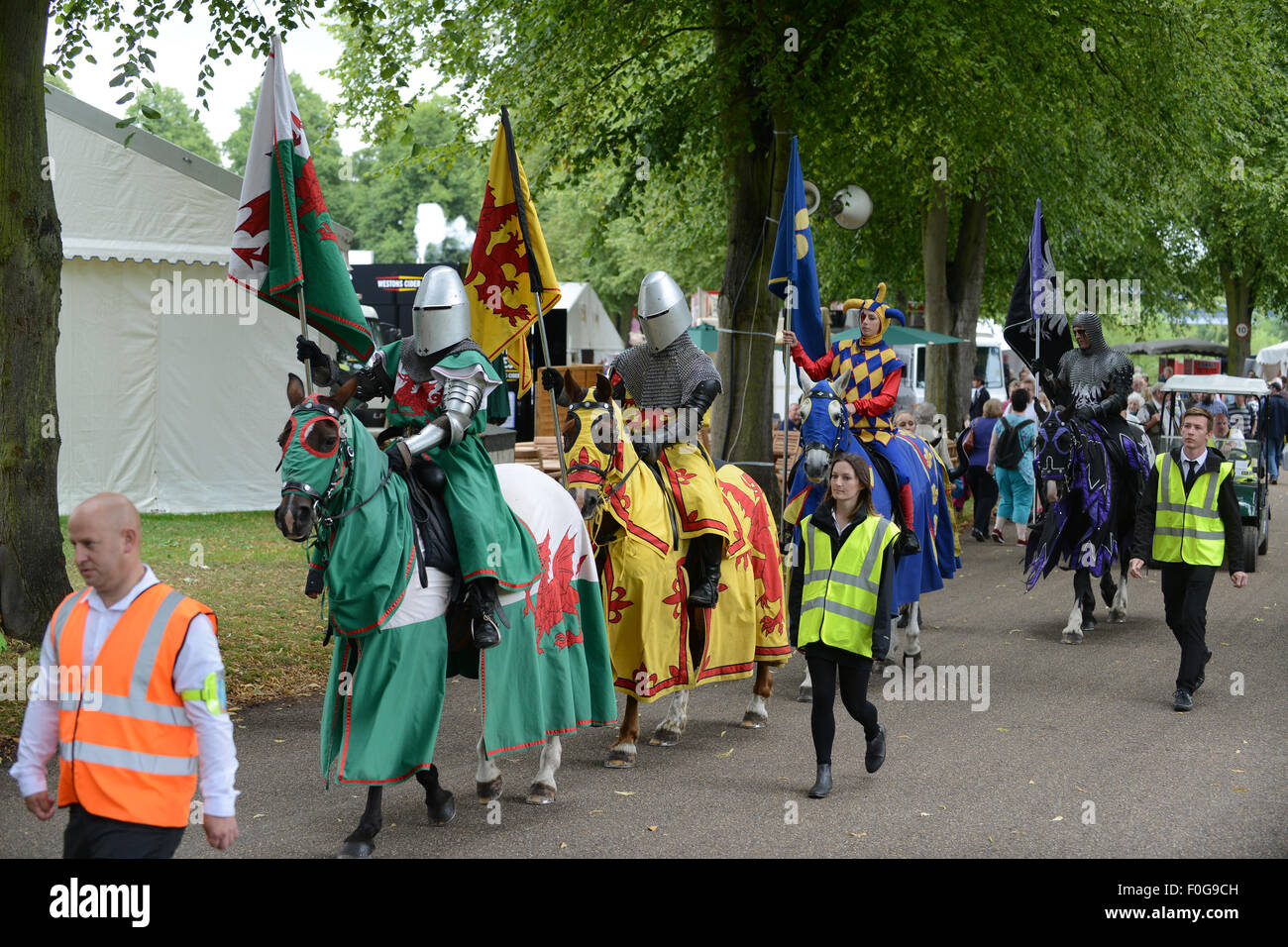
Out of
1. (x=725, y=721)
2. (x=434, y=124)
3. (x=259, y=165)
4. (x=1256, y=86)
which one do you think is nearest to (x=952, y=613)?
(x=725, y=721)

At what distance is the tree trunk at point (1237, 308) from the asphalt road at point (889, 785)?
30.8 metres

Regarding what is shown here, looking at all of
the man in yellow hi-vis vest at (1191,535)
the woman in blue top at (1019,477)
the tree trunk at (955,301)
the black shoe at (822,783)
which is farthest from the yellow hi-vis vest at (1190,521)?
the tree trunk at (955,301)

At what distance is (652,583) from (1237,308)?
37.1 metres

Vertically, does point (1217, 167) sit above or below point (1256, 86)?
below

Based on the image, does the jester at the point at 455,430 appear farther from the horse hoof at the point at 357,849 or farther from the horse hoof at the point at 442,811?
→ the horse hoof at the point at 357,849

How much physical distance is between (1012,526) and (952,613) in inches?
263

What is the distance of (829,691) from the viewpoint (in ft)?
22.4

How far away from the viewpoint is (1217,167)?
20.5 meters

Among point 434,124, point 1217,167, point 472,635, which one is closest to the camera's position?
point 472,635

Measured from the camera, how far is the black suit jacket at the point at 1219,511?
887 centimetres

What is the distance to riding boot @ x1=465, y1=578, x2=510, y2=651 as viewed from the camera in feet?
19.9

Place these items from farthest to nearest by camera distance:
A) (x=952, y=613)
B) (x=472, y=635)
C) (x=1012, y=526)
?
(x=1012, y=526), (x=952, y=613), (x=472, y=635)

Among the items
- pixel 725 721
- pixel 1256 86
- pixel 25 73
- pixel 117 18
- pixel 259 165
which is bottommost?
pixel 725 721

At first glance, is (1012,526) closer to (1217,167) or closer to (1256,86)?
(1217,167)
